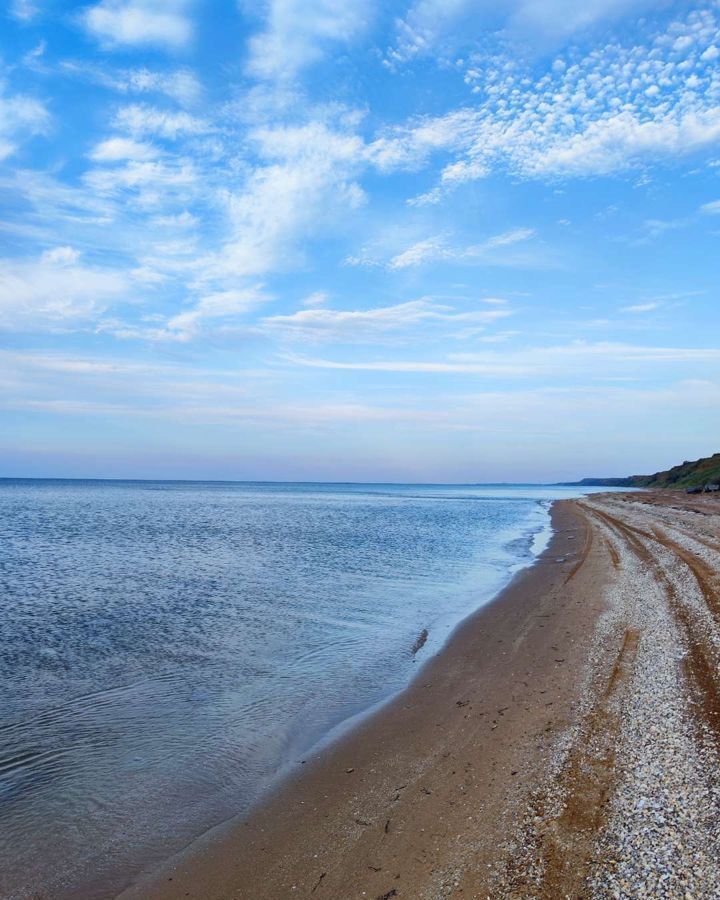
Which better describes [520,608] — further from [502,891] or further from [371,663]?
[502,891]

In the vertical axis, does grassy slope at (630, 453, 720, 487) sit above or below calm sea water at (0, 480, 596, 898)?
above

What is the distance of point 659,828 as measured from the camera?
571 cm

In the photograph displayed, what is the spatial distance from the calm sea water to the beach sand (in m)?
0.85

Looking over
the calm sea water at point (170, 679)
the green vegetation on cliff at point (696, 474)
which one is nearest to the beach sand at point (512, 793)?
the calm sea water at point (170, 679)

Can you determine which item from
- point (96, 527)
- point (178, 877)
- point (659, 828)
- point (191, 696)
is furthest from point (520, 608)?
point (96, 527)

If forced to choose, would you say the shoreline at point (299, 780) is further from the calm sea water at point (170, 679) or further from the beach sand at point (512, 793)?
the calm sea water at point (170, 679)

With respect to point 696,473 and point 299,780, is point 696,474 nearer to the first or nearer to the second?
point 696,473

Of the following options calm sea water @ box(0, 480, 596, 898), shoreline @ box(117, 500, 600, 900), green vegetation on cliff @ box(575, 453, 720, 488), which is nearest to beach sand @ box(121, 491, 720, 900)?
shoreline @ box(117, 500, 600, 900)

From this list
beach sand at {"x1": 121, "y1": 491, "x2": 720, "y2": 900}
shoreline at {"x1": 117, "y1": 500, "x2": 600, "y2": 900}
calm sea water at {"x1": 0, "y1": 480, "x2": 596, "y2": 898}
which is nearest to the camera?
beach sand at {"x1": 121, "y1": 491, "x2": 720, "y2": 900}

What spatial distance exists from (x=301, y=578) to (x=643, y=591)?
1376cm

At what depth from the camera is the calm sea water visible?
703cm

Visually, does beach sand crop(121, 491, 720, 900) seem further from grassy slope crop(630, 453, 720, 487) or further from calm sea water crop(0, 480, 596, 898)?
grassy slope crop(630, 453, 720, 487)

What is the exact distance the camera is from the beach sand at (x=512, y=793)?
17.8ft

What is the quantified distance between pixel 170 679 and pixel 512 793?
8.29m
